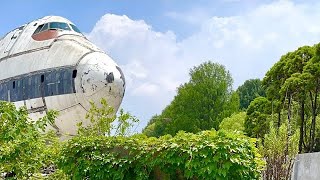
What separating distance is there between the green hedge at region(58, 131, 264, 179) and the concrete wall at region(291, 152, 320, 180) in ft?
14.7

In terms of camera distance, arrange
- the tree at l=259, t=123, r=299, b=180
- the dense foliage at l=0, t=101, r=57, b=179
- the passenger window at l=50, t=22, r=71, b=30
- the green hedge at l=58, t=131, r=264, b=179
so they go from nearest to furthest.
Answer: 1. the green hedge at l=58, t=131, r=264, b=179
2. the dense foliage at l=0, t=101, r=57, b=179
3. the tree at l=259, t=123, r=299, b=180
4. the passenger window at l=50, t=22, r=71, b=30

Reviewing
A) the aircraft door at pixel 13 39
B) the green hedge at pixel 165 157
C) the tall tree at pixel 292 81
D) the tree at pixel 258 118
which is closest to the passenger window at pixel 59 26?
the aircraft door at pixel 13 39

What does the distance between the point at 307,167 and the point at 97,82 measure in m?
7.84

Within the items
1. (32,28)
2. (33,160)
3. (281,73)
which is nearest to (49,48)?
(32,28)

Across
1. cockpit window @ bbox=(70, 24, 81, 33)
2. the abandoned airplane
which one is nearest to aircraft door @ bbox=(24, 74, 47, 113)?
the abandoned airplane

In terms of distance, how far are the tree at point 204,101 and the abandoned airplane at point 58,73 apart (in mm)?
27413

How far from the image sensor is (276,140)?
50.8ft

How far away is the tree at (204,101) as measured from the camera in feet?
156

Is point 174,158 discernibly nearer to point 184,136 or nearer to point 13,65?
point 184,136

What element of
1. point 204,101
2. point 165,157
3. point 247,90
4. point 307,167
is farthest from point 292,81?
point 247,90

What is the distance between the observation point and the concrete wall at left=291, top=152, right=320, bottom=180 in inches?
480

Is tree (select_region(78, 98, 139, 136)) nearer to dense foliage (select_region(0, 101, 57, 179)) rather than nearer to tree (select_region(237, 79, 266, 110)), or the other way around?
dense foliage (select_region(0, 101, 57, 179))

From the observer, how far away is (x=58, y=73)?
1888cm

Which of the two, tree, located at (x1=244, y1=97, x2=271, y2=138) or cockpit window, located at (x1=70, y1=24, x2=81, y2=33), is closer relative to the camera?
cockpit window, located at (x1=70, y1=24, x2=81, y2=33)
